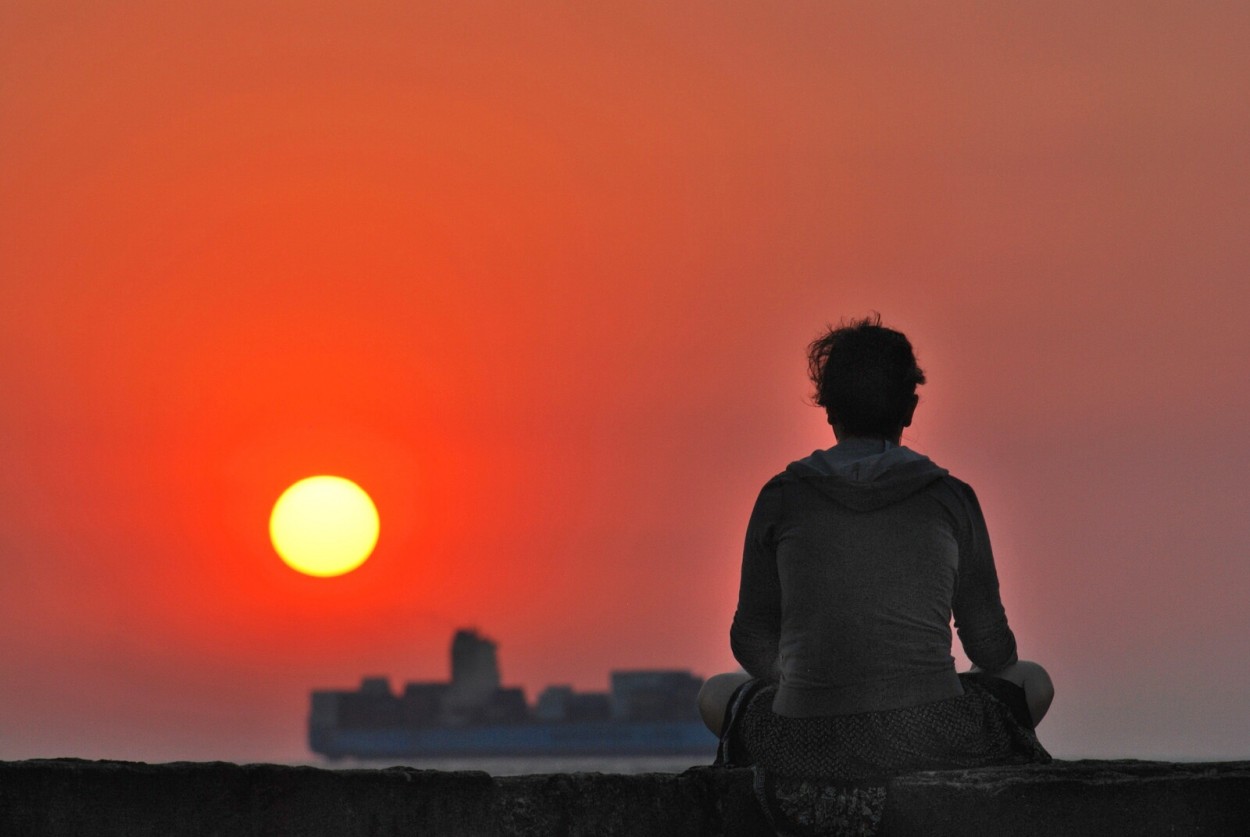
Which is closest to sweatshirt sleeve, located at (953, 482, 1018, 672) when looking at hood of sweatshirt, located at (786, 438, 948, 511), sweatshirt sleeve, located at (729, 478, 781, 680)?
hood of sweatshirt, located at (786, 438, 948, 511)

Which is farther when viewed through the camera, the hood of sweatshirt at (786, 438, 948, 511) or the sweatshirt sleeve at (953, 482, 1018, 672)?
the sweatshirt sleeve at (953, 482, 1018, 672)

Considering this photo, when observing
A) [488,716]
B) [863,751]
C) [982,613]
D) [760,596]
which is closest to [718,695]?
[760,596]

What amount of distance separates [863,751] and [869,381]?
769mm

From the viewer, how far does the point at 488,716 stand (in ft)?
330

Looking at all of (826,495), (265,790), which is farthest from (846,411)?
(265,790)

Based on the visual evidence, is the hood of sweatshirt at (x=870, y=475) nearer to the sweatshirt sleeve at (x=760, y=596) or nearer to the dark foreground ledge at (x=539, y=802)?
the sweatshirt sleeve at (x=760, y=596)

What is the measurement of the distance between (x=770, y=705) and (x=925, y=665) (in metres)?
0.38

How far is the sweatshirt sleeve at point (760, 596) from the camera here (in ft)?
11.3

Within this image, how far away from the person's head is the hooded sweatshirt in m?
0.07

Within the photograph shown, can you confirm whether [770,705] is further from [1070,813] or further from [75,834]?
[75,834]

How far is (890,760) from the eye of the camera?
325 centimetres

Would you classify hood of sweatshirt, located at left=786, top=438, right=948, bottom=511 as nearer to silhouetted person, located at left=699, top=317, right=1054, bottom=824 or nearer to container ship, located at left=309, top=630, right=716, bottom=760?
silhouetted person, located at left=699, top=317, right=1054, bottom=824

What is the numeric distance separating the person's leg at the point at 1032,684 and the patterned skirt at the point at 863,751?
5 centimetres

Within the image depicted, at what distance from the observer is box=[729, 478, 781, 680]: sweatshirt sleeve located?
3.43m
